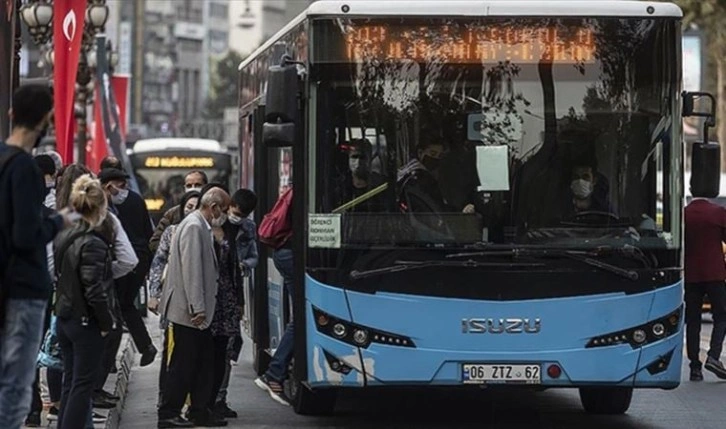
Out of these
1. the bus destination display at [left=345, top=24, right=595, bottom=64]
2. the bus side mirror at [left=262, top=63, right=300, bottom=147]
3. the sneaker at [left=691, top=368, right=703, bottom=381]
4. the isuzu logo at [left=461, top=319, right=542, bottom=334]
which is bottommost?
the sneaker at [left=691, top=368, right=703, bottom=381]

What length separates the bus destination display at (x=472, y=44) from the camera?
11.7 metres

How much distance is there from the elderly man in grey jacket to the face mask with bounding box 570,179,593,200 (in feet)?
7.87

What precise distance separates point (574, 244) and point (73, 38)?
261 inches

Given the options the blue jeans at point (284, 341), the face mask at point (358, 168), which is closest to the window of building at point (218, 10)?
the blue jeans at point (284, 341)

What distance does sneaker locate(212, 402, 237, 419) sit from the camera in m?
12.9

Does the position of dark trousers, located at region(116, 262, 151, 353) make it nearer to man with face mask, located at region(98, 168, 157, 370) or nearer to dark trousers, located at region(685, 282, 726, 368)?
man with face mask, located at region(98, 168, 157, 370)

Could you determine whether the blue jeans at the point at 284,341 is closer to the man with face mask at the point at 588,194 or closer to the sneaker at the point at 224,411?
the sneaker at the point at 224,411

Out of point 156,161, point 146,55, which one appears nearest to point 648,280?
point 156,161

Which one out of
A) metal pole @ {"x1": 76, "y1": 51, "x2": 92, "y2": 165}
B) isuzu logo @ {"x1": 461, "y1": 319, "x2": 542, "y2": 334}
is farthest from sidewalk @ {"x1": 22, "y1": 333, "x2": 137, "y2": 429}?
metal pole @ {"x1": 76, "y1": 51, "x2": 92, "y2": 165}

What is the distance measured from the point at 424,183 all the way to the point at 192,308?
1.79m

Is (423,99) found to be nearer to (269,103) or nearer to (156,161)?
(269,103)

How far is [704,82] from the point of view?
176ft

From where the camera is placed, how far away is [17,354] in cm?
790

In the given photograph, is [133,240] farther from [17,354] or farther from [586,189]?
[17,354]
